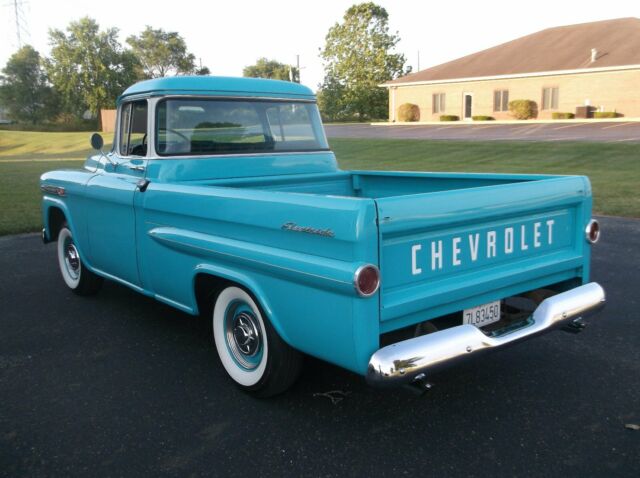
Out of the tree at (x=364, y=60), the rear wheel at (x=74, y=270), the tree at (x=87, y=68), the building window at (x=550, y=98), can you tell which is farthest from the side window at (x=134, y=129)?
the tree at (x=87, y=68)

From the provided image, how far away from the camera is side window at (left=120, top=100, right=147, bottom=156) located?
4.54m

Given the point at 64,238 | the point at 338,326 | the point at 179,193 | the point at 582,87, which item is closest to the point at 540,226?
the point at 338,326

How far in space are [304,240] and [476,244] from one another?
92cm

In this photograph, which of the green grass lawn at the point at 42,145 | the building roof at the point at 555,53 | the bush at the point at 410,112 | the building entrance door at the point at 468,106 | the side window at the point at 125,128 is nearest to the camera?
the side window at the point at 125,128

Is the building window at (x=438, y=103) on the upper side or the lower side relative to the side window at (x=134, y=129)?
upper

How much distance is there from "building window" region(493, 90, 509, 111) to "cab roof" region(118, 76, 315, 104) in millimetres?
A: 33940

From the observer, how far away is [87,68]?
197ft

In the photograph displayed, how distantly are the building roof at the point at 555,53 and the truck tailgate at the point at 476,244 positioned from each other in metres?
32.0

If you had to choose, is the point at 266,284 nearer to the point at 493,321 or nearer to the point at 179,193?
the point at 179,193

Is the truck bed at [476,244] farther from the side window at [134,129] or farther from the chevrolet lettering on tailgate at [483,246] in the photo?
the side window at [134,129]

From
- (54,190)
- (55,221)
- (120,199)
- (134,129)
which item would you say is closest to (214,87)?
(134,129)

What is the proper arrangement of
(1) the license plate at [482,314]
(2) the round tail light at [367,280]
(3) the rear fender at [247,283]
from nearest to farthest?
(2) the round tail light at [367,280]
(3) the rear fender at [247,283]
(1) the license plate at [482,314]

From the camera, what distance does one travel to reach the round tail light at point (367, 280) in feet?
8.23

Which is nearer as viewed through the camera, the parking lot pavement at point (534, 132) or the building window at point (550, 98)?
the parking lot pavement at point (534, 132)
